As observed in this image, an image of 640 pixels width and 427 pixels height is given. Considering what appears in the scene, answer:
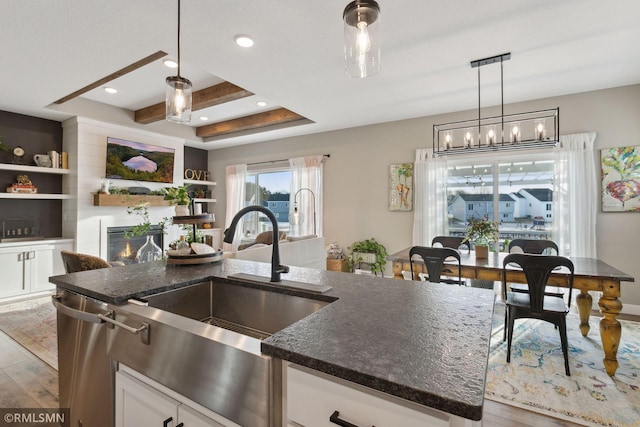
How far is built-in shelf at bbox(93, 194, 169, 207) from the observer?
480 cm

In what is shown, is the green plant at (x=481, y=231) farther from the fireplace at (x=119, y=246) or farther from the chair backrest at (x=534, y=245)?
the fireplace at (x=119, y=246)

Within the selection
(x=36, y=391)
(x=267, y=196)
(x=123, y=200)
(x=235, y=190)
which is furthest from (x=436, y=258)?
(x=235, y=190)

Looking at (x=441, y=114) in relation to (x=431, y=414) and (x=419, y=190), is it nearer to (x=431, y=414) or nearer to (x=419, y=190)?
(x=419, y=190)

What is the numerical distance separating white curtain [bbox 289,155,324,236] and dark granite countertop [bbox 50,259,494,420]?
13.6 feet

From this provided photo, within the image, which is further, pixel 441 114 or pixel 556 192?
pixel 441 114

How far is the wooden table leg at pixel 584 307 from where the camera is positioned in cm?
288

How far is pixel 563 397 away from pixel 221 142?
21.1 ft

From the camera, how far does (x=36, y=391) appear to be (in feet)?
6.94

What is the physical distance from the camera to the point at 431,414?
0.60 metres

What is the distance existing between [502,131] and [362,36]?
241cm

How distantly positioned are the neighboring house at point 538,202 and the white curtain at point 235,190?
5108mm

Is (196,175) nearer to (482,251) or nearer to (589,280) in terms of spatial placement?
(482,251)

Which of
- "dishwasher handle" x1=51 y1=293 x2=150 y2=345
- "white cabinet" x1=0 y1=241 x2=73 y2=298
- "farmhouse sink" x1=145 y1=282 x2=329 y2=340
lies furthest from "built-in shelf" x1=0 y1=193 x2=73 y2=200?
"farmhouse sink" x1=145 y1=282 x2=329 y2=340

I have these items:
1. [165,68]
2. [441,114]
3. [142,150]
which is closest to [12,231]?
[142,150]
